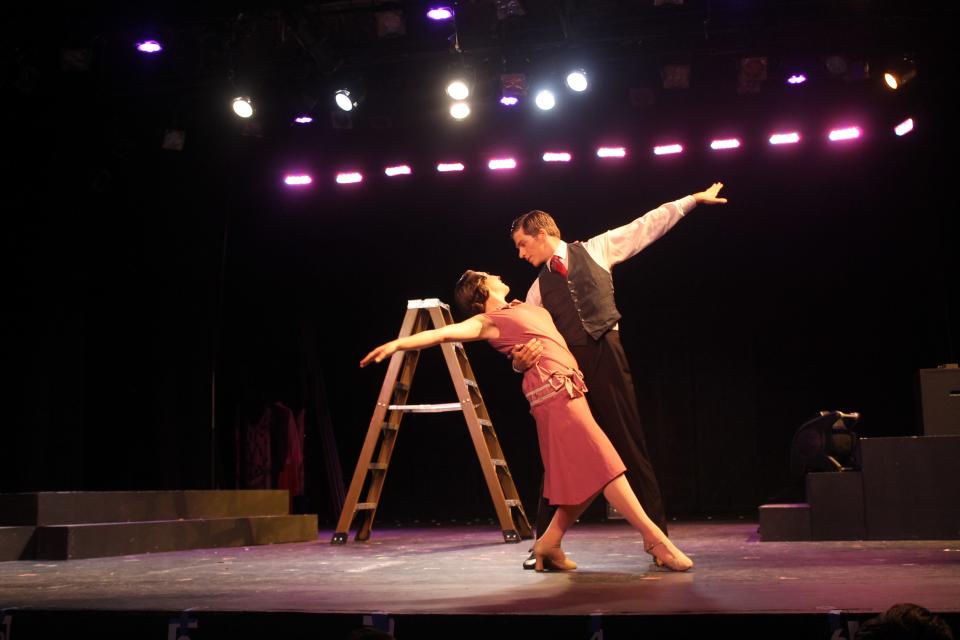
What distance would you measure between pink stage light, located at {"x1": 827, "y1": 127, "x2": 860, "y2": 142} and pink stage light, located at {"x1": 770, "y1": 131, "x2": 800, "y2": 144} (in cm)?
30

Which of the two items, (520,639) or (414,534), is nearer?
(520,639)

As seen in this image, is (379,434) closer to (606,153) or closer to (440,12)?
(440,12)

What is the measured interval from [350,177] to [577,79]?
2.79 metres

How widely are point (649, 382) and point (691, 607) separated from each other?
722cm

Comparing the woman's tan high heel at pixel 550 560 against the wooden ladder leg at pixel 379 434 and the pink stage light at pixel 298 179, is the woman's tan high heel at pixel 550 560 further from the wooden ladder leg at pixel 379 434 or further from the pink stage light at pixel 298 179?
the pink stage light at pixel 298 179

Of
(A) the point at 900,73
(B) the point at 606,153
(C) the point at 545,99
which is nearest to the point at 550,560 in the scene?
(C) the point at 545,99

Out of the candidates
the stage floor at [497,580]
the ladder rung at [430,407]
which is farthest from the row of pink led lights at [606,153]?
the stage floor at [497,580]

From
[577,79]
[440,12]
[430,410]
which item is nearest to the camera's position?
[430,410]

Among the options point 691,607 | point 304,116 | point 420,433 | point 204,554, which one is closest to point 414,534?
point 204,554

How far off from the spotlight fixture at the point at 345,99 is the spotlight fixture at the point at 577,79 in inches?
68.9

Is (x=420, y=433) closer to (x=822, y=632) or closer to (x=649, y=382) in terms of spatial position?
(x=649, y=382)

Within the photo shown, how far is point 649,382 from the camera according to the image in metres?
9.49

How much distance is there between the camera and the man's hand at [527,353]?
3682 mm

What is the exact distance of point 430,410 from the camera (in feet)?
19.5
